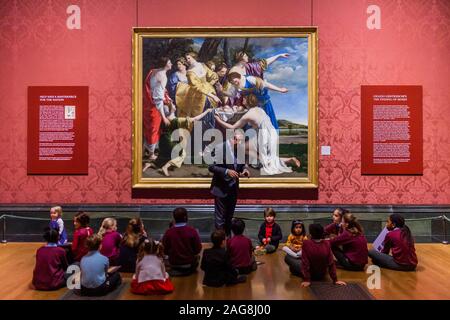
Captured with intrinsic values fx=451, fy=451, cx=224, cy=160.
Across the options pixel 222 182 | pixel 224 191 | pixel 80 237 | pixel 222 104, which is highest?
pixel 222 104

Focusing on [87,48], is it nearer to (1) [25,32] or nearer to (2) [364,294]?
(1) [25,32]

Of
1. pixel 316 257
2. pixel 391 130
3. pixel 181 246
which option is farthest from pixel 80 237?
pixel 391 130

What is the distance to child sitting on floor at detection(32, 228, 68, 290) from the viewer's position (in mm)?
6375

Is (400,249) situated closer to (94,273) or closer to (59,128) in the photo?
(94,273)

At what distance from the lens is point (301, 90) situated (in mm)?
10172

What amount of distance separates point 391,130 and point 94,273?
7184mm

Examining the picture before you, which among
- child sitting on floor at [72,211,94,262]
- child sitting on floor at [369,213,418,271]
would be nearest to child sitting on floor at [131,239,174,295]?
child sitting on floor at [72,211,94,262]

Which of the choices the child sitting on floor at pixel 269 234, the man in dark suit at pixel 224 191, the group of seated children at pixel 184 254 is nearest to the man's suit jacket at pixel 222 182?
the man in dark suit at pixel 224 191

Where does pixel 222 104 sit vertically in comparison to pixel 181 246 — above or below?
above

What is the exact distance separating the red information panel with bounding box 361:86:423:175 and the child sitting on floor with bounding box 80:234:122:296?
6354 mm

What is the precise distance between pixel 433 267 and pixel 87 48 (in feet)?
27.6

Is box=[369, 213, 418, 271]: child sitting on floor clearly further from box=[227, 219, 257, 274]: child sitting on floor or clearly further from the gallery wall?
the gallery wall

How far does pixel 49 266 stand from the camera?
251 inches

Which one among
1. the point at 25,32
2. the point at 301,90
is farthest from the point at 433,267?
the point at 25,32
